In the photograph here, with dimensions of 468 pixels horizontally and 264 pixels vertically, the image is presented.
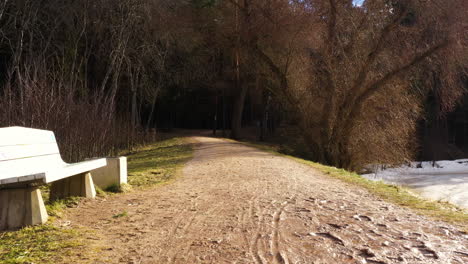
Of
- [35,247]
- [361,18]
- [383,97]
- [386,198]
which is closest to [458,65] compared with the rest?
[383,97]

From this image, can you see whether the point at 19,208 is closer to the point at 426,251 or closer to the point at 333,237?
the point at 333,237

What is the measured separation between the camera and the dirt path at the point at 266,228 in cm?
364

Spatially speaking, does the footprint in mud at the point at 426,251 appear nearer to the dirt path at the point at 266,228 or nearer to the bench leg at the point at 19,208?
the dirt path at the point at 266,228

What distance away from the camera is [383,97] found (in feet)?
56.1

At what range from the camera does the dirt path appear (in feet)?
11.9

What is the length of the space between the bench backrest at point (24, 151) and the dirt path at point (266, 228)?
2.51 feet

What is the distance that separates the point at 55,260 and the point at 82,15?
18059 mm

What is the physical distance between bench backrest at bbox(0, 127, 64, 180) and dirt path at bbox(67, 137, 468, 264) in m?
0.76

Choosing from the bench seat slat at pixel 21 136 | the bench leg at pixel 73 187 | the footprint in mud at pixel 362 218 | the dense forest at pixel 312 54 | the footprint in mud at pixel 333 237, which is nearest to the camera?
the footprint in mud at pixel 333 237

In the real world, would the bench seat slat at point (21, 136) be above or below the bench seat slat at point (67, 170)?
above

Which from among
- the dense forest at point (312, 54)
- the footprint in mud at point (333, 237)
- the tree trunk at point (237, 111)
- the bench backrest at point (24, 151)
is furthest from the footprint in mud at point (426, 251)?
the tree trunk at point (237, 111)

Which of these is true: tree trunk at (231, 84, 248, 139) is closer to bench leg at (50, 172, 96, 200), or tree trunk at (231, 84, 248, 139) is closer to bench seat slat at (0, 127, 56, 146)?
bench leg at (50, 172, 96, 200)

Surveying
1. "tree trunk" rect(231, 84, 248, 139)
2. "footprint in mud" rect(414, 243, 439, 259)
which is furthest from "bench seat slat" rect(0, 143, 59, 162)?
"tree trunk" rect(231, 84, 248, 139)

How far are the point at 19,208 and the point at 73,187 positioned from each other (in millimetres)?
1793
